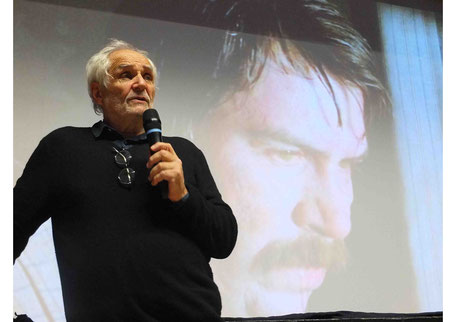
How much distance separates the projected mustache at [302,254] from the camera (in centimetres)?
323

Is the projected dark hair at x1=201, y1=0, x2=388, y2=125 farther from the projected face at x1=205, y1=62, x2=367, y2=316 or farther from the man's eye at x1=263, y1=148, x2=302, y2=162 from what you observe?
the man's eye at x1=263, y1=148, x2=302, y2=162

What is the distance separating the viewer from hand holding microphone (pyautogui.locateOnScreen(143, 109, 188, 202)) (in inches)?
48.3

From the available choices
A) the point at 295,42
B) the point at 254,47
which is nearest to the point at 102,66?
the point at 254,47

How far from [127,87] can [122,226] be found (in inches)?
14.6

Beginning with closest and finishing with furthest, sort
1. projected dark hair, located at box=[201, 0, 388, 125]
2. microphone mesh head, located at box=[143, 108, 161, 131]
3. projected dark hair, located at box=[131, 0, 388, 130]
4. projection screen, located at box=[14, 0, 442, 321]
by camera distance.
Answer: microphone mesh head, located at box=[143, 108, 161, 131] < projection screen, located at box=[14, 0, 442, 321] < projected dark hair, located at box=[131, 0, 388, 130] < projected dark hair, located at box=[201, 0, 388, 125]

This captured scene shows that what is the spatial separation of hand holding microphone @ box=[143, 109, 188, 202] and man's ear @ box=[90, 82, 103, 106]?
12.0 inches

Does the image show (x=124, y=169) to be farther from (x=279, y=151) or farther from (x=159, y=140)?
(x=279, y=151)

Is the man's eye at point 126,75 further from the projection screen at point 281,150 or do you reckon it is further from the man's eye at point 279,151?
the man's eye at point 279,151

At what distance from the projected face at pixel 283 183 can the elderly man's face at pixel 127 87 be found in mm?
1749

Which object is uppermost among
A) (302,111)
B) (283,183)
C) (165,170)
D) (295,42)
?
(295,42)

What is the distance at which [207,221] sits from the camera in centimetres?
132

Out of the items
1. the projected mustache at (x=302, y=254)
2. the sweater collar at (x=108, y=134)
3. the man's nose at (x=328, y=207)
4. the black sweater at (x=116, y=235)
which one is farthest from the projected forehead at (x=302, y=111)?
the black sweater at (x=116, y=235)

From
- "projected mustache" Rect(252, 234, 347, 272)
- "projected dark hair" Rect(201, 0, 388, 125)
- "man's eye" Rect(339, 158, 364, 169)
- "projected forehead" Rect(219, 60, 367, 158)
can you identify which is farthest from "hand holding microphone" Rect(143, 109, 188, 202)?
"man's eye" Rect(339, 158, 364, 169)
